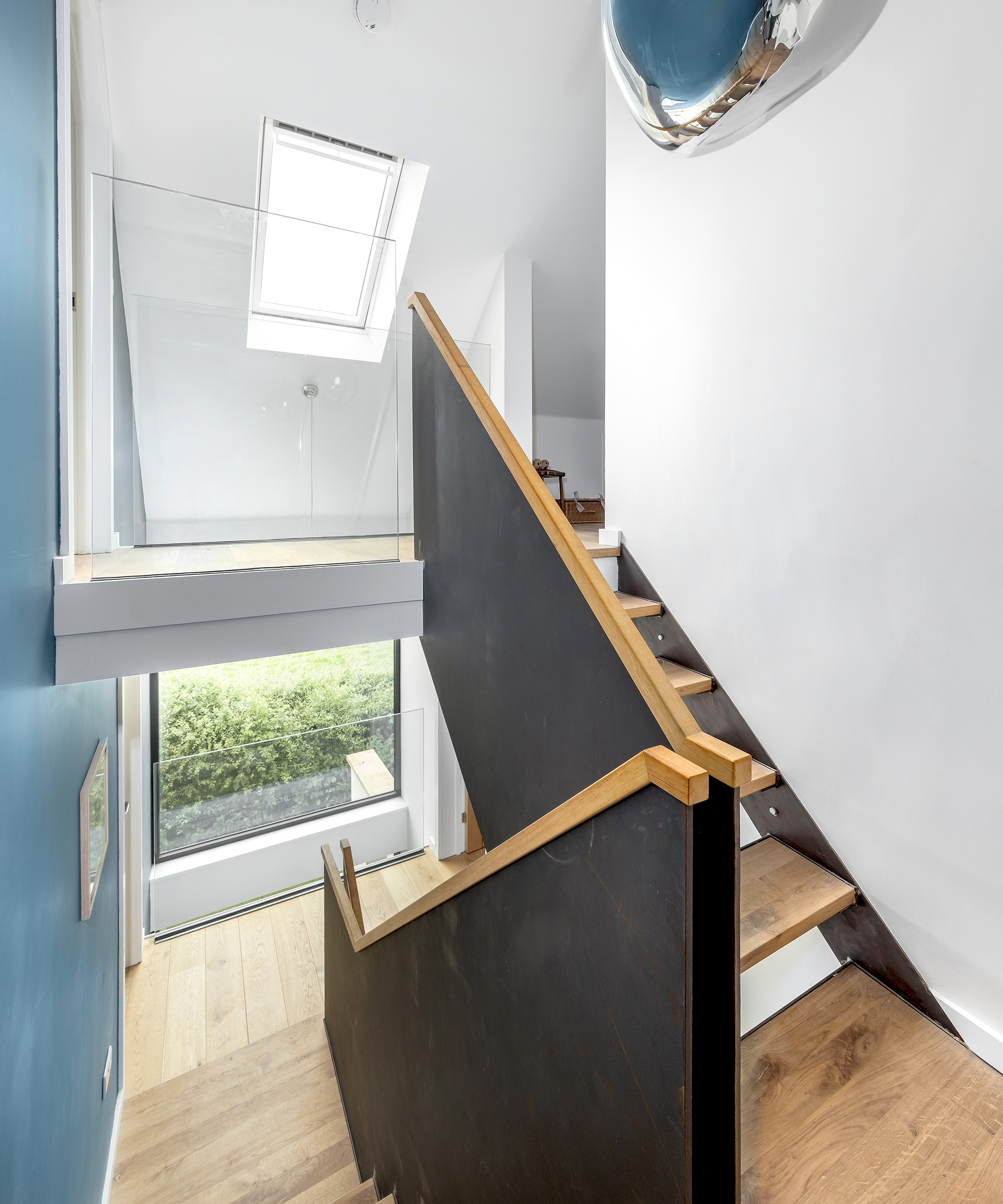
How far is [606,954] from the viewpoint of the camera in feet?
2.90

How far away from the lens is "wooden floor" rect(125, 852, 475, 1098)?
2.89 metres

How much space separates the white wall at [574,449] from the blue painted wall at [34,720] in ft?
15.2

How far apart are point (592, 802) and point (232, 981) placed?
346 centimetres

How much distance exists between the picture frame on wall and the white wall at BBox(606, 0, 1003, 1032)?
2072 mm

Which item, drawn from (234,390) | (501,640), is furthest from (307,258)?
(501,640)

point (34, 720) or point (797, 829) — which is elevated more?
point (34, 720)

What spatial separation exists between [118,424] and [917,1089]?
2.63 m

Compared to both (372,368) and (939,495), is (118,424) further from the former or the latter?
(939,495)

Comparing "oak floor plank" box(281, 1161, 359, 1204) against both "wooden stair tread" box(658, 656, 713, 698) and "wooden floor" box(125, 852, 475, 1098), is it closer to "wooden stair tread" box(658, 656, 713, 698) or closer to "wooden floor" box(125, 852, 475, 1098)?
"wooden floor" box(125, 852, 475, 1098)

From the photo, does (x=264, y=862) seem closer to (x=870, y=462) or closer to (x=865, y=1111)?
(x=865, y=1111)

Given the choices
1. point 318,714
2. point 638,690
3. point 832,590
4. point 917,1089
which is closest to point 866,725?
point 832,590

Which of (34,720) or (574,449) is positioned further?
(574,449)

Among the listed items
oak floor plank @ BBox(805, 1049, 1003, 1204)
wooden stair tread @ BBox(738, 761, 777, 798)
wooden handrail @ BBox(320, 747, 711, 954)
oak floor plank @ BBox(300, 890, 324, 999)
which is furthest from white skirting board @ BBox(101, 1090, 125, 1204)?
wooden stair tread @ BBox(738, 761, 777, 798)

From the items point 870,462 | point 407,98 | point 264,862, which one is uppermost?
point 407,98
